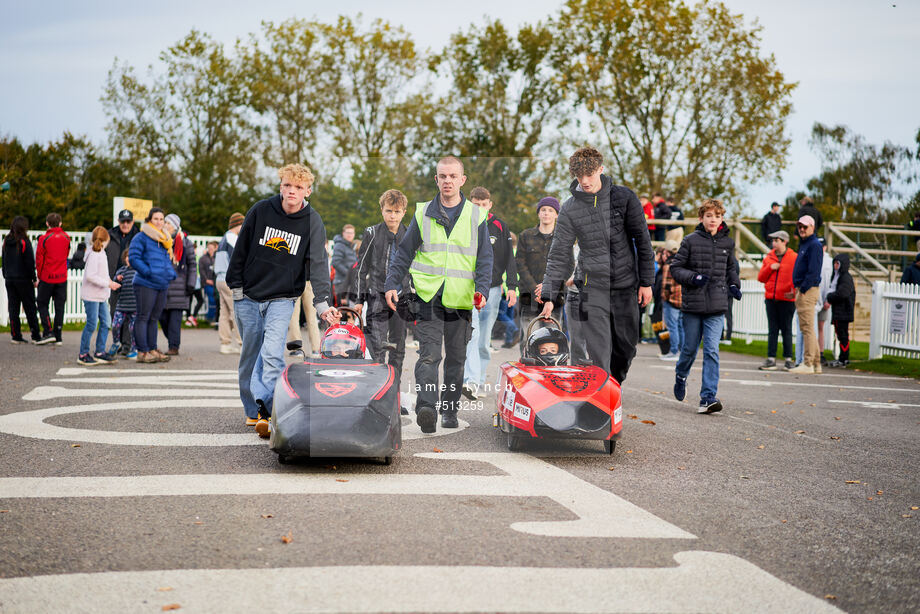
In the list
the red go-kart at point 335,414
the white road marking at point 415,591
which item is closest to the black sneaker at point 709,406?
the red go-kart at point 335,414

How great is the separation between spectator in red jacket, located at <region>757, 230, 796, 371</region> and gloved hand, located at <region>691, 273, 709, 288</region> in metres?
5.68

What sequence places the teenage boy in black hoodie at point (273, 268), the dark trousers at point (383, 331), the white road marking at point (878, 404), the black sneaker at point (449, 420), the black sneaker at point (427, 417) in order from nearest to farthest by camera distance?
1. the teenage boy in black hoodie at point (273, 268)
2. the black sneaker at point (427, 417)
3. the black sneaker at point (449, 420)
4. the dark trousers at point (383, 331)
5. the white road marking at point (878, 404)

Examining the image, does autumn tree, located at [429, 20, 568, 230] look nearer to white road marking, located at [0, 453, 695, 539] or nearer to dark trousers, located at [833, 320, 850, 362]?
dark trousers, located at [833, 320, 850, 362]

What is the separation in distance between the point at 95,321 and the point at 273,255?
7014 millimetres

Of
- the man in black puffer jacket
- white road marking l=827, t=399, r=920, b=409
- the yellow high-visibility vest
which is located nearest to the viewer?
the yellow high-visibility vest

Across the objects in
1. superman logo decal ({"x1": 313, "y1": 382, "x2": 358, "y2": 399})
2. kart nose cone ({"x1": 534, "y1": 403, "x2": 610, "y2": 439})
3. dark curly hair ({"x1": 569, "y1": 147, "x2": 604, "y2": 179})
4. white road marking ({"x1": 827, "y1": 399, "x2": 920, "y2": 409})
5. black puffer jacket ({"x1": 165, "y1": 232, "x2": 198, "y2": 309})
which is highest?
dark curly hair ({"x1": 569, "y1": 147, "x2": 604, "y2": 179})

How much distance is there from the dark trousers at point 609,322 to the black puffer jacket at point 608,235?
0.08 metres

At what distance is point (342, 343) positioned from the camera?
715cm

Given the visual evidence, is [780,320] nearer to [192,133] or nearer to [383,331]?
[383,331]

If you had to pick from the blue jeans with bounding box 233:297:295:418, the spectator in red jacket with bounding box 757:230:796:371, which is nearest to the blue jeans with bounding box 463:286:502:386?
the blue jeans with bounding box 233:297:295:418

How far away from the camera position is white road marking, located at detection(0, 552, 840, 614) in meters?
3.56

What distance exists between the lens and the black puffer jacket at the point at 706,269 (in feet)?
31.0

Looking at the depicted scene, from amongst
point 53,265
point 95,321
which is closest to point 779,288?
point 95,321

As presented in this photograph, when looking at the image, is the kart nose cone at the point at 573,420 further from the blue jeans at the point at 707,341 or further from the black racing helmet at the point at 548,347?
the blue jeans at the point at 707,341
